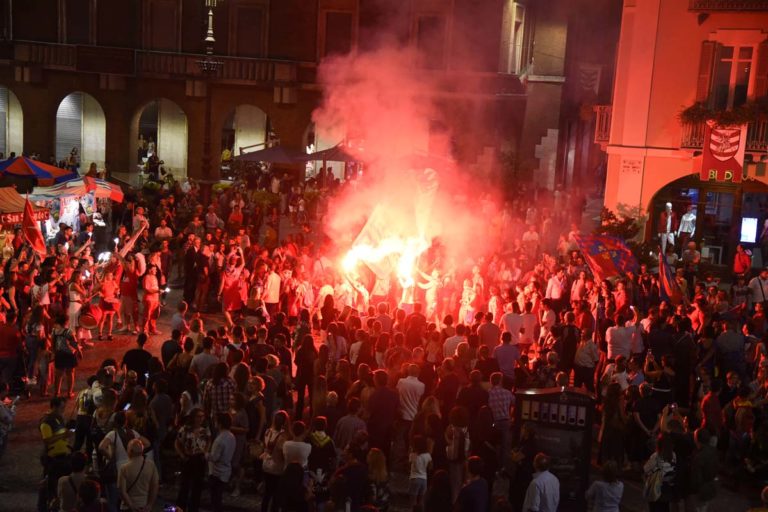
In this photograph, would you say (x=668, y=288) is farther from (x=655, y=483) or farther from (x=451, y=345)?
(x=655, y=483)

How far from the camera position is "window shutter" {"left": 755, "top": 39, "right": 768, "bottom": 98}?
21.5 meters

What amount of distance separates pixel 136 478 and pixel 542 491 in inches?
142

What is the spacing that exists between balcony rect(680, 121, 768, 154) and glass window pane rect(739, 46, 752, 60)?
170cm

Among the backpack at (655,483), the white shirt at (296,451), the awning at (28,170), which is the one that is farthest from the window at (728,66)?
the white shirt at (296,451)

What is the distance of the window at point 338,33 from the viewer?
3325 cm

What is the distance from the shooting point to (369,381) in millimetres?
10562

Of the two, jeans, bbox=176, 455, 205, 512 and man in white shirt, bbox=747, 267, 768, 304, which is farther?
man in white shirt, bbox=747, 267, 768, 304

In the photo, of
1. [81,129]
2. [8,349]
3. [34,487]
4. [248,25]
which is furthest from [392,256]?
[81,129]

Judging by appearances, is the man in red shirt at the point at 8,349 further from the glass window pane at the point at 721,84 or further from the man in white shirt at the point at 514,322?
the glass window pane at the point at 721,84

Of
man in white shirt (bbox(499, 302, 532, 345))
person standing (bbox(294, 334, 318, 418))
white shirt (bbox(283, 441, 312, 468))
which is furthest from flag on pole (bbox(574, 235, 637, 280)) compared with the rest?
white shirt (bbox(283, 441, 312, 468))

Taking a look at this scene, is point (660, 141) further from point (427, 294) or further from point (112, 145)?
point (112, 145)

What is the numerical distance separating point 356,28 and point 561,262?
17174mm

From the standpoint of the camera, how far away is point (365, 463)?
28.9 feet

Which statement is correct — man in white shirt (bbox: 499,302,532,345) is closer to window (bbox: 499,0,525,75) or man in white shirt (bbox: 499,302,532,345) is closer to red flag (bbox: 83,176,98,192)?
red flag (bbox: 83,176,98,192)
